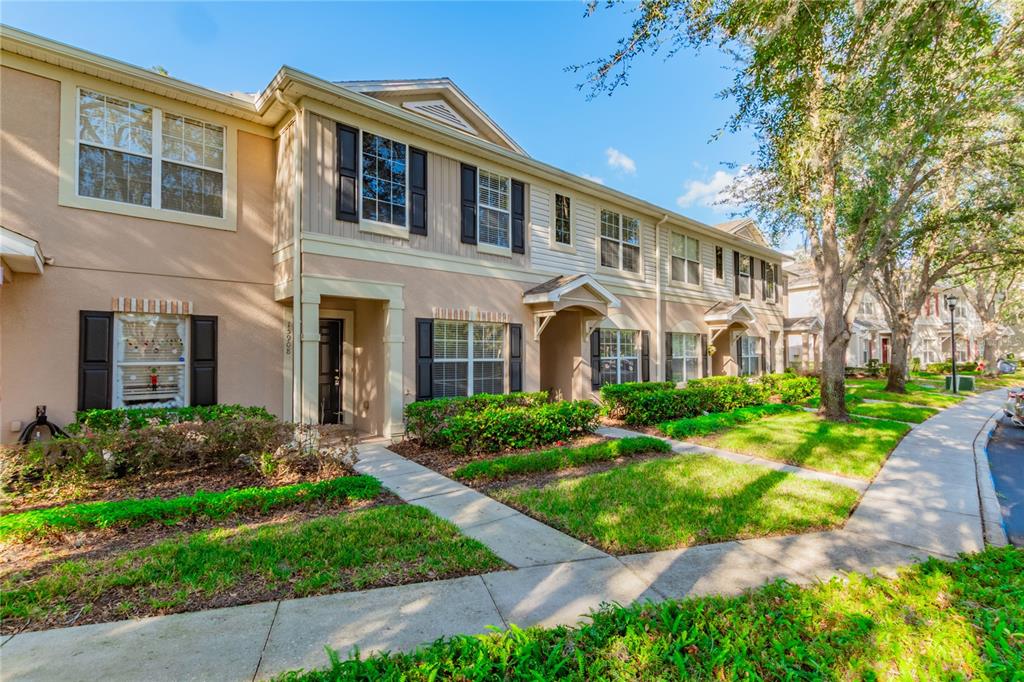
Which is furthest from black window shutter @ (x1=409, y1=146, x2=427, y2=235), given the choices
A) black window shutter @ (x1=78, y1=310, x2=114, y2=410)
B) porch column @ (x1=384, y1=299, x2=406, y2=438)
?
black window shutter @ (x1=78, y1=310, x2=114, y2=410)

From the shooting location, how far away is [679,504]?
201 inches

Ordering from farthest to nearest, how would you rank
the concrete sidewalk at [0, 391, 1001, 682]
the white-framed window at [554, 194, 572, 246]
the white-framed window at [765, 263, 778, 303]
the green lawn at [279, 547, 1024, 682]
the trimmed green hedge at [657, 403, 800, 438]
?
the white-framed window at [765, 263, 778, 303]
the white-framed window at [554, 194, 572, 246]
the trimmed green hedge at [657, 403, 800, 438]
the concrete sidewalk at [0, 391, 1001, 682]
the green lawn at [279, 547, 1024, 682]

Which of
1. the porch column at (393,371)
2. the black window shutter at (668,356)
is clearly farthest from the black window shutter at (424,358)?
the black window shutter at (668,356)

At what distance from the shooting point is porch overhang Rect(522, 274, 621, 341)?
10188mm

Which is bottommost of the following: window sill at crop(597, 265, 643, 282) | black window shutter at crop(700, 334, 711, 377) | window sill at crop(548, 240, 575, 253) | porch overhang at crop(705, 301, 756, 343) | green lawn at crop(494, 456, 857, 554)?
green lawn at crop(494, 456, 857, 554)

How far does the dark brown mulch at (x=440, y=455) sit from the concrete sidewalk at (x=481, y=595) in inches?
49.2

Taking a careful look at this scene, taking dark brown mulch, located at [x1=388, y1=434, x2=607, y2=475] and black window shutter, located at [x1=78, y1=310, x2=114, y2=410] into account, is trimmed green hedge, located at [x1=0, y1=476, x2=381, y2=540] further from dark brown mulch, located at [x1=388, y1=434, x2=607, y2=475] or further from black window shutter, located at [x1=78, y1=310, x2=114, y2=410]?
black window shutter, located at [x1=78, y1=310, x2=114, y2=410]

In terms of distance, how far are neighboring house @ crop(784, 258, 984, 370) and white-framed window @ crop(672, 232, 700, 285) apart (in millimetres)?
8260

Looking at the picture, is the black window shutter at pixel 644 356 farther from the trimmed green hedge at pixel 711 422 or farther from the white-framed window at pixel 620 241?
the trimmed green hedge at pixel 711 422

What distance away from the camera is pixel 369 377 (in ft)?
30.0

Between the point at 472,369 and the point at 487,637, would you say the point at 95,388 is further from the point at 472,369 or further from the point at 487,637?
the point at 487,637

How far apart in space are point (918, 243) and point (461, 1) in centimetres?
1774

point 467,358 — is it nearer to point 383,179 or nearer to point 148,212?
point 383,179

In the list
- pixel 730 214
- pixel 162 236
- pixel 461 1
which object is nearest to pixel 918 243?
pixel 730 214
